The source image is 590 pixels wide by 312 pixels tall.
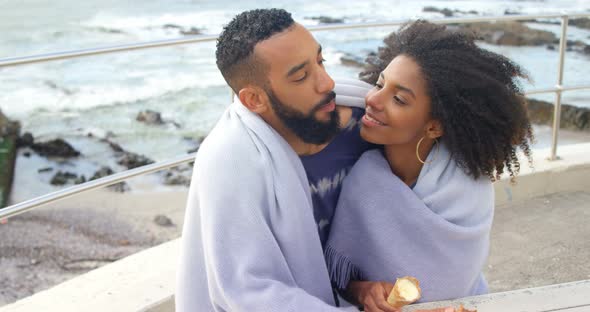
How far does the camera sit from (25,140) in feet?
40.0

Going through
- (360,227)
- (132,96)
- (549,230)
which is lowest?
(132,96)

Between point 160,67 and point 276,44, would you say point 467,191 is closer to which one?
point 276,44

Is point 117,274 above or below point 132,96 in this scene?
above

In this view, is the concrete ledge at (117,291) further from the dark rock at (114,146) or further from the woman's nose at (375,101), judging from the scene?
the dark rock at (114,146)

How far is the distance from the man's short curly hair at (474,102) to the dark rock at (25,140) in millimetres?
11146

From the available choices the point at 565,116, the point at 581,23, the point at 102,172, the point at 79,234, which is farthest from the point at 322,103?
the point at 581,23

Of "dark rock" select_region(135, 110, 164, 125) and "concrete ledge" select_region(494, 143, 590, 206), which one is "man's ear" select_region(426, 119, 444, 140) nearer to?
"concrete ledge" select_region(494, 143, 590, 206)

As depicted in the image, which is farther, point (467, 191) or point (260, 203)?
point (467, 191)

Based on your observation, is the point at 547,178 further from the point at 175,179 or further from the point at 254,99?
the point at 175,179

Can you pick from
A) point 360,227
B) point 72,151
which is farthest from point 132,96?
point 360,227

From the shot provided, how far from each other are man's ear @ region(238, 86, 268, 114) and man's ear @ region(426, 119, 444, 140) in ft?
1.31

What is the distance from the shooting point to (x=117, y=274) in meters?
2.33

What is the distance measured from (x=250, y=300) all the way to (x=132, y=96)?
14.3m

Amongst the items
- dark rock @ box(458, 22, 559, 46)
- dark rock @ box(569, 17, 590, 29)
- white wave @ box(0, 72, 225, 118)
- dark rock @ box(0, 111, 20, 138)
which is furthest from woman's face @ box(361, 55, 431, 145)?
dark rock @ box(569, 17, 590, 29)
